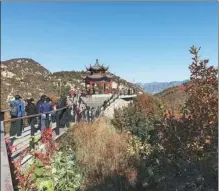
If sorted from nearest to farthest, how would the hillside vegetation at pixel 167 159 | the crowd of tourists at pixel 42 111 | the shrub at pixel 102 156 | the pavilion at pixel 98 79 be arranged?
the hillside vegetation at pixel 167 159 → the shrub at pixel 102 156 → the crowd of tourists at pixel 42 111 → the pavilion at pixel 98 79

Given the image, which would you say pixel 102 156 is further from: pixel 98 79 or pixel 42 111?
pixel 98 79

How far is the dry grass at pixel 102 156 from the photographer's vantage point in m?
8.78

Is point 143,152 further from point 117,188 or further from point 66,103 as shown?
point 66,103

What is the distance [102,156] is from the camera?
943 cm

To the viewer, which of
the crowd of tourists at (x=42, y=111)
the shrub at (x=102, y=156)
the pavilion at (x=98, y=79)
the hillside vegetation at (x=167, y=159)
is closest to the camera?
the hillside vegetation at (x=167, y=159)

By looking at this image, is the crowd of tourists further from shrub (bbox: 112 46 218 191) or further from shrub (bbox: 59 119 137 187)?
shrub (bbox: 112 46 218 191)

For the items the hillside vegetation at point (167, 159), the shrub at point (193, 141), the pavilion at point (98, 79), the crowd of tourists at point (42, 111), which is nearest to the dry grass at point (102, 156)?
the hillside vegetation at point (167, 159)

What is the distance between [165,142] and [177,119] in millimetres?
489

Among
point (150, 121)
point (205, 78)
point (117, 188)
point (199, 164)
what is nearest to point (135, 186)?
point (117, 188)

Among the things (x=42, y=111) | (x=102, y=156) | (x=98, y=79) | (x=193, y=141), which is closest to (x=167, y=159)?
(x=193, y=141)

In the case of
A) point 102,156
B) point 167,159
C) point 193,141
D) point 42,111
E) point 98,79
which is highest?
point 98,79

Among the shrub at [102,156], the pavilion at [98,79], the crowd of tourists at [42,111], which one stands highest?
the pavilion at [98,79]

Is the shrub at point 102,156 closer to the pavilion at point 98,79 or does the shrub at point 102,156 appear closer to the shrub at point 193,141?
the shrub at point 193,141

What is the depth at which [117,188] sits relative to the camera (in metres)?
8.20
